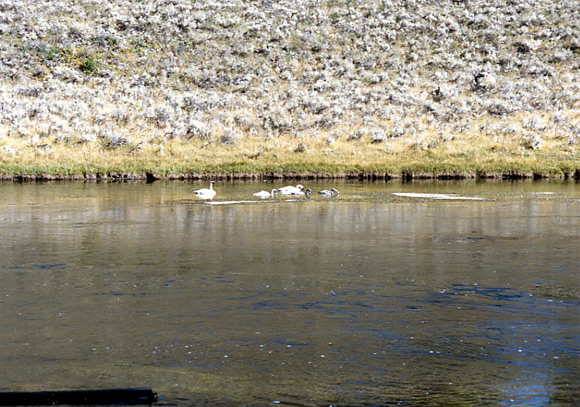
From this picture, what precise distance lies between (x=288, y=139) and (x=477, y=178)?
50.9 feet

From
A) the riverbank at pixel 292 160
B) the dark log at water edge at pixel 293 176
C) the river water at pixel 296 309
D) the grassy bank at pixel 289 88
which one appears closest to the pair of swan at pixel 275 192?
the river water at pixel 296 309

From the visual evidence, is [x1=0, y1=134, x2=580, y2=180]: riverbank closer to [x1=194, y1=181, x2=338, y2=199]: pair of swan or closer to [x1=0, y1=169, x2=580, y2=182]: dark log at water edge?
[x1=0, y1=169, x2=580, y2=182]: dark log at water edge

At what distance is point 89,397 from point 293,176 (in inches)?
1465

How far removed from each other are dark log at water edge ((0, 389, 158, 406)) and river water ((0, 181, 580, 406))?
260mm

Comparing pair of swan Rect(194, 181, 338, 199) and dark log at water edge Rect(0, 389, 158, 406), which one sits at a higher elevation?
pair of swan Rect(194, 181, 338, 199)

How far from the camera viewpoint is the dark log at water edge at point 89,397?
821 cm

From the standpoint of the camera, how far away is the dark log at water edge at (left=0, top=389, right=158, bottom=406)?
8.21 meters

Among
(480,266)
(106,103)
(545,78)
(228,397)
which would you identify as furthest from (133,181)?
(545,78)

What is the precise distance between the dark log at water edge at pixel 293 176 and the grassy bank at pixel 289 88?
219 millimetres

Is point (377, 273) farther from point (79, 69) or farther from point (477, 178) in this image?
point (79, 69)

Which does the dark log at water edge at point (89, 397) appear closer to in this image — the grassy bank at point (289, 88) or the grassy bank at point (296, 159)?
the grassy bank at point (296, 159)

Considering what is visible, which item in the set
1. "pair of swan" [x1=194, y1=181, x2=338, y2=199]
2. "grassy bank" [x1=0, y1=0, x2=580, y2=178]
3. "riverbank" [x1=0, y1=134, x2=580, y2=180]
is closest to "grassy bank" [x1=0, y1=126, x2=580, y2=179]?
"riverbank" [x1=0, y1=134, x2=580, y2=180]

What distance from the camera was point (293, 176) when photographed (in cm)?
4528

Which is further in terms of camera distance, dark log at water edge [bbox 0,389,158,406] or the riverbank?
the riverbank
